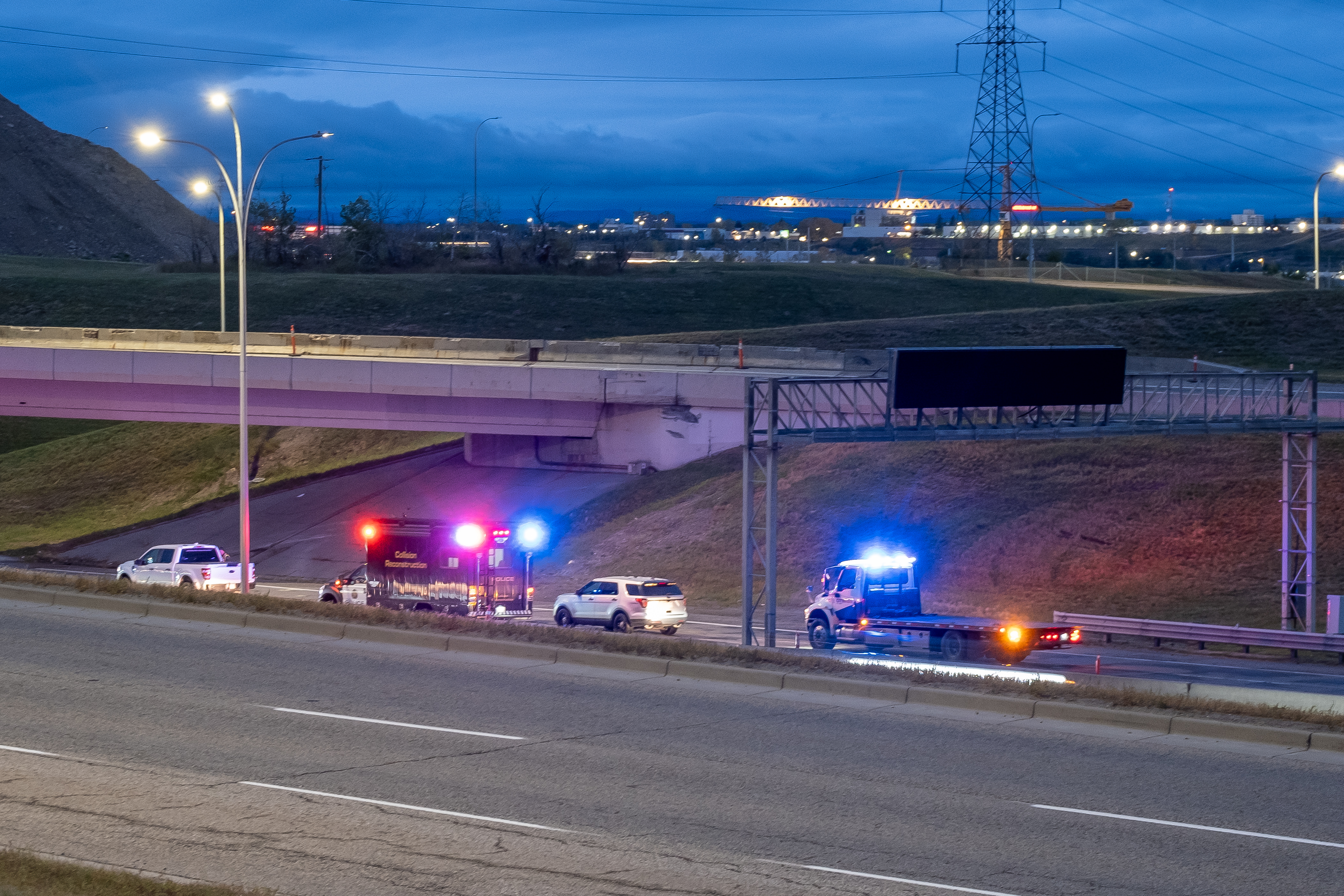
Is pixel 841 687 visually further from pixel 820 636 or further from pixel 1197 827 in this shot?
pixel 820 636

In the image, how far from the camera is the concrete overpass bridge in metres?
48.0

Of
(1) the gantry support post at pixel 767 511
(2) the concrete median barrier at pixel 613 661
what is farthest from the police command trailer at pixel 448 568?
(2) the concrete median barrier at pixel 613 661

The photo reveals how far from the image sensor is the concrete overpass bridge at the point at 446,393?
47969mm

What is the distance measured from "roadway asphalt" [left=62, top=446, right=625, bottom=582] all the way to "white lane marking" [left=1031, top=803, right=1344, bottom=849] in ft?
119

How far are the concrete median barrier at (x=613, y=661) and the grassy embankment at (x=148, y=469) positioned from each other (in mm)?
41965

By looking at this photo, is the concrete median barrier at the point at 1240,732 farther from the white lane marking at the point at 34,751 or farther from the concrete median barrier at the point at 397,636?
the white lane marking at the point at 34,751

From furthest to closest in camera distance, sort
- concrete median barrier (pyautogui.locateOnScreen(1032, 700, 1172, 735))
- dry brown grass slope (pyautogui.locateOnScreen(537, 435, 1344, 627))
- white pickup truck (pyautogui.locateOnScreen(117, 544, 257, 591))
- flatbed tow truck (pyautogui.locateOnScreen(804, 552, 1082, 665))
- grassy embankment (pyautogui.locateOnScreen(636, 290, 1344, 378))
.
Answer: grassy embankment (pyautogui.locateOnScreen(636, 290, 1344, 378)) → dry brown grass slope (pyautogui.locateOnScreen(537, 435, 1344, 627)) → white pickup truck (pyautogui.locateOnScreen(117, 544, 257, 591)) → flatbed tow truck (pyautogui.locateOnScreen(804, 552, 1082, 665)) → concrete median barrier (pyautogui.locateOnScreen(1032, 700, 1172, 735))

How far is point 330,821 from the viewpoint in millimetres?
10250

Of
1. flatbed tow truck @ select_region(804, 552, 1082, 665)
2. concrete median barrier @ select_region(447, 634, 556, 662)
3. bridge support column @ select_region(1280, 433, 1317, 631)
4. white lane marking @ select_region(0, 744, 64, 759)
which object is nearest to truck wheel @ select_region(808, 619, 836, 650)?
flatbed tow truck @ select_region(804, 552, 1082, 665)

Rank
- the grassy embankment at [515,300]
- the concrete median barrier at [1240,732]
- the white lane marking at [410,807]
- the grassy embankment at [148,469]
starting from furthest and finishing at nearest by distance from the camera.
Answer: the grassy embankment at [515,300], the grassy embankment at [148,469], the concrete median barrier at [1240,732], the white lane marking at [410,807]

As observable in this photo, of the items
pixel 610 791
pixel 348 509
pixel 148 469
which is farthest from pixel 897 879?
pixel 148 469

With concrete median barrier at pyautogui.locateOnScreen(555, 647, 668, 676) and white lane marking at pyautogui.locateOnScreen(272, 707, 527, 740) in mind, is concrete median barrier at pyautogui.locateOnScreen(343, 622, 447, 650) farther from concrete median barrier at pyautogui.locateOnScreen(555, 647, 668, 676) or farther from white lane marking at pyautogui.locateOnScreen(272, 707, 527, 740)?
white lane marking at pyautogui.locateOnScreen(272, 707, 527, 740)

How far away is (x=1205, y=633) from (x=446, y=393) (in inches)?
1082

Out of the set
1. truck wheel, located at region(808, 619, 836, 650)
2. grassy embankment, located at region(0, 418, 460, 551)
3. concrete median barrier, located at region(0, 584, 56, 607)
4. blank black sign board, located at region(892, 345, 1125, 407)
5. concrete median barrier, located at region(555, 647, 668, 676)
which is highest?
blank black sign board, located at region(892, 345, 1125, 407)
